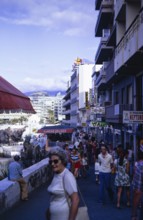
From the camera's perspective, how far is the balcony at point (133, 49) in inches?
612

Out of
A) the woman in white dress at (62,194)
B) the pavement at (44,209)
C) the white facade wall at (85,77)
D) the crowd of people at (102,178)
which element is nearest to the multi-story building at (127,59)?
the crowd of people at (102,178)

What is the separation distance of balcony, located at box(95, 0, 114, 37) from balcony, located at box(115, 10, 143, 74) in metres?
11.9

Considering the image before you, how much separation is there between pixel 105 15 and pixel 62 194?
30594mm

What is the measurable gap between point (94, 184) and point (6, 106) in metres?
9.69

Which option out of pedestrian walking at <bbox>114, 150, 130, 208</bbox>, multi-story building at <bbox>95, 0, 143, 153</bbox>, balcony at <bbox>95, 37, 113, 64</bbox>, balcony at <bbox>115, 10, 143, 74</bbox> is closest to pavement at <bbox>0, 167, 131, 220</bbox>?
pedestrian walking at <bbox>114, 150, 130, 208</bbox>

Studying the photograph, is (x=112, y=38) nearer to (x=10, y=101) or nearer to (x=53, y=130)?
(x=53, y=130)

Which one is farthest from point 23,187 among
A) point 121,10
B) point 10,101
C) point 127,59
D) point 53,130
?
point 53,130

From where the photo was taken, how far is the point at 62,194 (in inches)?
184

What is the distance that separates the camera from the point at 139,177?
26.5 ft

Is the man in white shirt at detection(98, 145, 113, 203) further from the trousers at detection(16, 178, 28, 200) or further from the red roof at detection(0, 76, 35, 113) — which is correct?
the red roof at detection(0, 76, 35, 113)

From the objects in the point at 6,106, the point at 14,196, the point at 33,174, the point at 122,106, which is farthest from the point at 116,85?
the point at 6,106

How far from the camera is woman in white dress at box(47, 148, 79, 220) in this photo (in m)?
4.58

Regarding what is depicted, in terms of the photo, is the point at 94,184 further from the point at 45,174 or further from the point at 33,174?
the point at 33,174

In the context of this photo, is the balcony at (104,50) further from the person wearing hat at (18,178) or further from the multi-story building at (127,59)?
the person wearing hat at (18,178)
